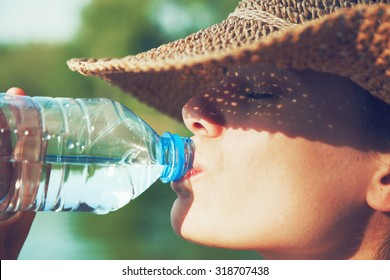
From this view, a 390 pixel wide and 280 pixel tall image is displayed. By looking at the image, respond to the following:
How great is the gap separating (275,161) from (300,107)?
0.38 ft

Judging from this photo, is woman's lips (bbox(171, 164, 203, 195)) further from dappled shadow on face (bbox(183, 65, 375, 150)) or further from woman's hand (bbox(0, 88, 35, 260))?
woman's hand (bbox(0, 88, 35, 260))

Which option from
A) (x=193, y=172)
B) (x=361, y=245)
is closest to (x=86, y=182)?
(x=193, y=172)

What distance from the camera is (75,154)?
1.77m

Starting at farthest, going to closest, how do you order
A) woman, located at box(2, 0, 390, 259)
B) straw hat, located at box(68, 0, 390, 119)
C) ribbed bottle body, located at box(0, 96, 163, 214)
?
ribbed bottle body, located at box(0, 96, 163, 214) < woman, located at box(2, 0, 390, 259) < straw hat, located at box(68, 0, 390, 119)

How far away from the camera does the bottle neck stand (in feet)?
5.18

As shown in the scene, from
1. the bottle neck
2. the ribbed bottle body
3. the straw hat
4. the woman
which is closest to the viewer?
the straw hat

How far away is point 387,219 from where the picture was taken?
161 centimetres

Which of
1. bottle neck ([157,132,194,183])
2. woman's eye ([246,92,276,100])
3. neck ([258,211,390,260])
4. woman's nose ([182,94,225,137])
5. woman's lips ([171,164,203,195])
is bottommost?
neck ([258,211,390,260])

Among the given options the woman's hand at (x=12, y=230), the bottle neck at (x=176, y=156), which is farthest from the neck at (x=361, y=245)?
the woman's hand at (x=12, y=230)

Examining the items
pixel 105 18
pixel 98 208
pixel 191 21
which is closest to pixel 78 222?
pixel 98 208

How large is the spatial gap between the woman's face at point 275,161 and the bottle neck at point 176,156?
0.11ft

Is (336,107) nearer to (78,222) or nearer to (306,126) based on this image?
(306,126)

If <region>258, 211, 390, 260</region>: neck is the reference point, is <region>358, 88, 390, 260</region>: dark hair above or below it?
above

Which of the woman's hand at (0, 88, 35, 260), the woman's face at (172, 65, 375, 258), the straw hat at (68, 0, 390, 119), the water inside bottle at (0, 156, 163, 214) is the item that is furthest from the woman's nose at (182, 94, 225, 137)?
the woman's hand at (0, 88, 35, 260)
